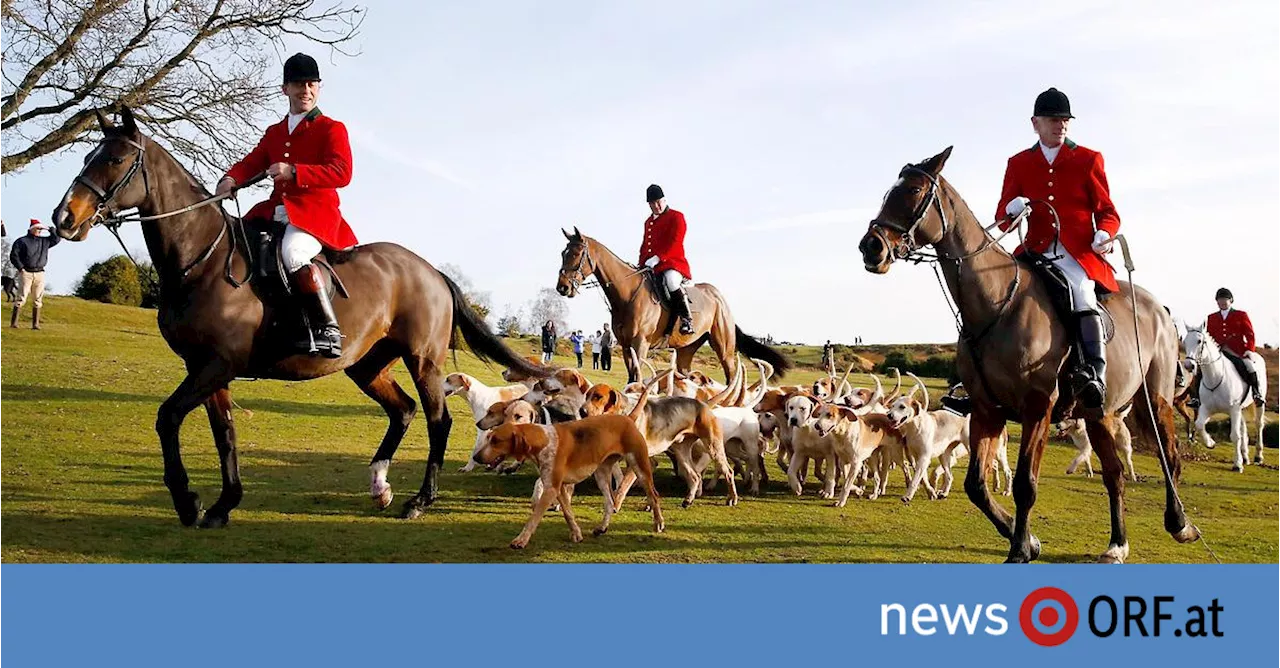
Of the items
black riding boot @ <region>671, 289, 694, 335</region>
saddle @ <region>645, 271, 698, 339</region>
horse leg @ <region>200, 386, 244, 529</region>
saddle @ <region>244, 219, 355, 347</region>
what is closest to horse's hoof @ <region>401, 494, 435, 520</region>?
horse leg @ <region>200, 386, 244, 529</region>

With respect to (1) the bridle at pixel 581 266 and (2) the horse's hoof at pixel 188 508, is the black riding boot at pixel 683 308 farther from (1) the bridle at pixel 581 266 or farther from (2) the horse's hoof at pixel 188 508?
(2) the horse's hoof at pixel 188 508

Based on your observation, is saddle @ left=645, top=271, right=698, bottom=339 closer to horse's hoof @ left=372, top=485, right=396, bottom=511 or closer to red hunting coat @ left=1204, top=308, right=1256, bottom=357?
horse's hoof @ left=372, top=485, right=396, bottom=511

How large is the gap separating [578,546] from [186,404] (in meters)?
2.67

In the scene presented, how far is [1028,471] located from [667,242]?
840cm

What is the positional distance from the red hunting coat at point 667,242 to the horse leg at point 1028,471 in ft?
26.6

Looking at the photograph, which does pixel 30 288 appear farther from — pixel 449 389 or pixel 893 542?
pixel 893 542

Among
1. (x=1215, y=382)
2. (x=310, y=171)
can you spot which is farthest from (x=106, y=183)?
(x=1215, y=382)

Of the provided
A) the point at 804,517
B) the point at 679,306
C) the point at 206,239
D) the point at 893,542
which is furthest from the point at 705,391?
the point at 206,239

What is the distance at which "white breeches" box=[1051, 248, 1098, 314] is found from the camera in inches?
279

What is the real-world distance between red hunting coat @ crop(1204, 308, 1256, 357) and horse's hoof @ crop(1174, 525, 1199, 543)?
11.9 metres

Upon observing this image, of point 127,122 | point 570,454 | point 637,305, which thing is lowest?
point 570,454

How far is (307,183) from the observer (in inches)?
299

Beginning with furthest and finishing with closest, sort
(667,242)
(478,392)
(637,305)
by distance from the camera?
(667,242), (637,305), (478,392)

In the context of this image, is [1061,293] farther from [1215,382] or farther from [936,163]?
[1215,382]
